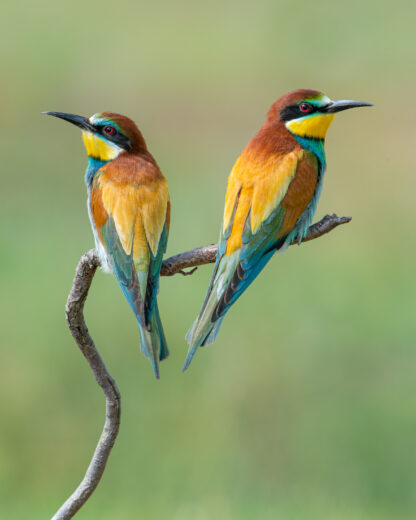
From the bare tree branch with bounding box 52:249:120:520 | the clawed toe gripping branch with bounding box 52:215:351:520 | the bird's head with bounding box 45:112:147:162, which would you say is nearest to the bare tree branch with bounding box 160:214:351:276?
the clawed toe gripping branch with bounding box 52:215:351:520

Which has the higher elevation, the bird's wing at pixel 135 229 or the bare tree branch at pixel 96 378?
the bird's wing at pixel 135 229

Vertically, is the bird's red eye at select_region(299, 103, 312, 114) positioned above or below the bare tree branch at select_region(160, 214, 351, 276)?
above

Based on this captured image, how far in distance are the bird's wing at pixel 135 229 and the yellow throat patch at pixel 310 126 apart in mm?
263

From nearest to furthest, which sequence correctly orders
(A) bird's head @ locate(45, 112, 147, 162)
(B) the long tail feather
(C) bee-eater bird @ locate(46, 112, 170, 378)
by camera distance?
(B) the long tail feather < (C) bee-eater bird @ locate(46, 112, 170, 378) < (A) bird's head @ locate(45, 112, 147, 162)

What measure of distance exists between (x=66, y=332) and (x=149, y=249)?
2.45 meters

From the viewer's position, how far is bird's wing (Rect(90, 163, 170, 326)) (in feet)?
5.08

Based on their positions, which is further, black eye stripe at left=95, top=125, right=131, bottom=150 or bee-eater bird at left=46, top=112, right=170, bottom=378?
black eye stripe at left=95, top=125, right=131, bottom=150

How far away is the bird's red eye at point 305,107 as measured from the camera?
5.58 ft

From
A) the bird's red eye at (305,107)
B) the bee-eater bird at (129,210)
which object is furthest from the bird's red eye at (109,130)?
the bird's red eye at (305,107)

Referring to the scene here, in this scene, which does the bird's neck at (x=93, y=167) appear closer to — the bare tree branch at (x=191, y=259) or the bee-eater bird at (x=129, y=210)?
the bee-eater bird at (x=129, y=210)

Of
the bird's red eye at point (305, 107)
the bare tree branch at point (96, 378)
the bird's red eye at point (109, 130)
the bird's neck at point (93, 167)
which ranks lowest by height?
the bare tree branch at point (96, 378)

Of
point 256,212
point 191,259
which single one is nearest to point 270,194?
point 256,212

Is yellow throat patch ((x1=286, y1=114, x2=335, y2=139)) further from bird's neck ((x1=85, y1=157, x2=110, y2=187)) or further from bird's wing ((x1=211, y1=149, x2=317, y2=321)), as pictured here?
bird's neck ((x1=85, y1=157, x2=110, y2=187))

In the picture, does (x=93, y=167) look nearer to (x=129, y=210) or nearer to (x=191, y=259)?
(x=129, y=210)
